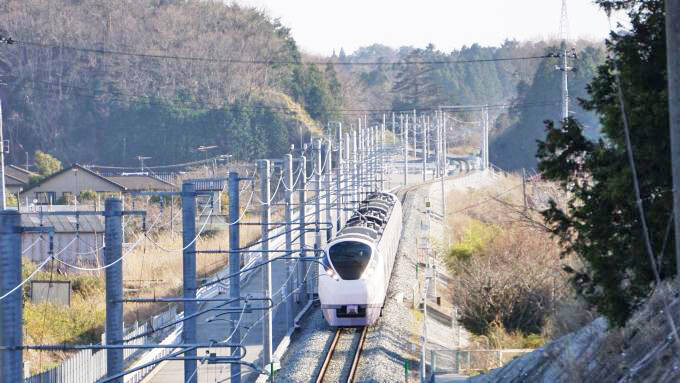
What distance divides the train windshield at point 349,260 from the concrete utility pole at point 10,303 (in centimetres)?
1409

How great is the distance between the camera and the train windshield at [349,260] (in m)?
22.7

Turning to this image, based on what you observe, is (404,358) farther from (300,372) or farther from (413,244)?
(413,244)

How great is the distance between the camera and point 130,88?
2982 inches

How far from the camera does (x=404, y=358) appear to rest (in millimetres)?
21891

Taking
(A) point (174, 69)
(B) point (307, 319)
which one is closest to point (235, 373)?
(B) point (307, 319)

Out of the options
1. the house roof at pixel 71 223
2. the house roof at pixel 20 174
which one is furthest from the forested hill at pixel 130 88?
the house roof at pixel 71 223

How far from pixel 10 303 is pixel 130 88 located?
6867 cm

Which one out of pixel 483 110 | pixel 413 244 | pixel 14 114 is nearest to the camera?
pixel 413 244

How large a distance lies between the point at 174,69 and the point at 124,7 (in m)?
8.73

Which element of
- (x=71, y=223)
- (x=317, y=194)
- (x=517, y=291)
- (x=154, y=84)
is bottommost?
(x=517, y=291)

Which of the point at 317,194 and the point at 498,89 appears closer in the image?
the point at 317,194

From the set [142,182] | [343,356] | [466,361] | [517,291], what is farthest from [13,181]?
[466,361]

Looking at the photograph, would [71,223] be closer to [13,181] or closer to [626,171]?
[13,181]

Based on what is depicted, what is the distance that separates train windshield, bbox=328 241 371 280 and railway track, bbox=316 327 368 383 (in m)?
1.51
